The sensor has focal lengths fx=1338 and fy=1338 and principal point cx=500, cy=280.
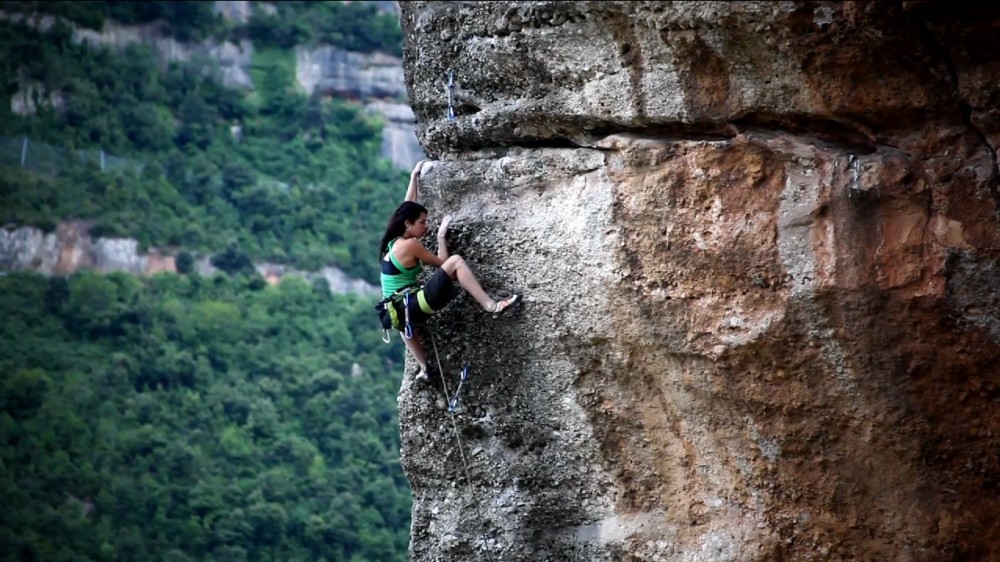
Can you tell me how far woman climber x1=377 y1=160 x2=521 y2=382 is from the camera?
20.5 feet

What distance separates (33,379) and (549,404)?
1925 centimetres

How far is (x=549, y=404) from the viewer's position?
20.8ft

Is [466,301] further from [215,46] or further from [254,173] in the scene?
[215,46]

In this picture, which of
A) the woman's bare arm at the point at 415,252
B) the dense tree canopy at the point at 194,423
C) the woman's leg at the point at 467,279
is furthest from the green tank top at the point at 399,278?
the dense tree canopy at the point at 194,423

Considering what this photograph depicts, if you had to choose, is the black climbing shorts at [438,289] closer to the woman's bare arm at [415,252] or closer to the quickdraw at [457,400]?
the woman's bare arm at [415,252]

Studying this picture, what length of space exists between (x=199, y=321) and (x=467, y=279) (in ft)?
74.6

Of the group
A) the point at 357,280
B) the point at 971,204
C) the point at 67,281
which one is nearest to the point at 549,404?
the point at 971,204

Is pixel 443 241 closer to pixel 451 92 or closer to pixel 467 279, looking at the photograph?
pixel 467 279

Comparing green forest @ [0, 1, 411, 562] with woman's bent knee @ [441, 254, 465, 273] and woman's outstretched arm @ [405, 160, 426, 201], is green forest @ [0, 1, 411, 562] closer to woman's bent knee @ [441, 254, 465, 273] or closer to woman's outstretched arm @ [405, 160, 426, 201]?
woman's outstretched arm @ [405, 160, 426, 201]

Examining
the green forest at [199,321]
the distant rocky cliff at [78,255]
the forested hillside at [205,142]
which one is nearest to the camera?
the green forest at [199,321]

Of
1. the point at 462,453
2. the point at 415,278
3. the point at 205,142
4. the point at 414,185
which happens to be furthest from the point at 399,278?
the point at 205,142

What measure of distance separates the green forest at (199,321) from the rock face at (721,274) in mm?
15252

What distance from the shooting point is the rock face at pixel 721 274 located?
17.0ft

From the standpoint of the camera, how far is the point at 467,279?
621cm
